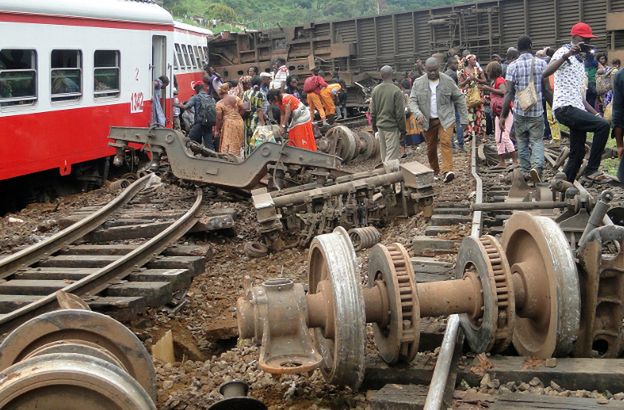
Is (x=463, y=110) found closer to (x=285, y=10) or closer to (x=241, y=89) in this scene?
(x=241, y=89)

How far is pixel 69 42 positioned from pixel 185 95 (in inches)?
374

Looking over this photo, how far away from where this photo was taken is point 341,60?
26.8m

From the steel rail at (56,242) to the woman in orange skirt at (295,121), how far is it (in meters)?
3.20

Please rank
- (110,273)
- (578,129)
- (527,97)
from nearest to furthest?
(110,273) < (578,129) < (527,97)

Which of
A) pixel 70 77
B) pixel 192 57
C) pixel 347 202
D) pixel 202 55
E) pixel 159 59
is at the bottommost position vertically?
pixel 347 202

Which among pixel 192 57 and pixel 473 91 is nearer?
pixel 473 91

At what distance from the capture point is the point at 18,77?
10.9 m

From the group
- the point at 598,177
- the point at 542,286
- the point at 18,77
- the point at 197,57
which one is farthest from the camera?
the point at 197,57

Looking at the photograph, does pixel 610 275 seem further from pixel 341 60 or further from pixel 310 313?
pixel 341 60

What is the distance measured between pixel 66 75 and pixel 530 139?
Answer: 697cm

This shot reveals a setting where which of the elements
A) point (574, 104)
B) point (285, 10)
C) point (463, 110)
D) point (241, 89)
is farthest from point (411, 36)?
point (285, 10)

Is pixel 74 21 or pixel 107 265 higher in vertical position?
pixel 74 21

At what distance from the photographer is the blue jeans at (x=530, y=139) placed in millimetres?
9102

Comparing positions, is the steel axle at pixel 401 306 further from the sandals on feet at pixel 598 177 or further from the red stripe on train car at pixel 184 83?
the red stripe on train car at pixel 184 83
